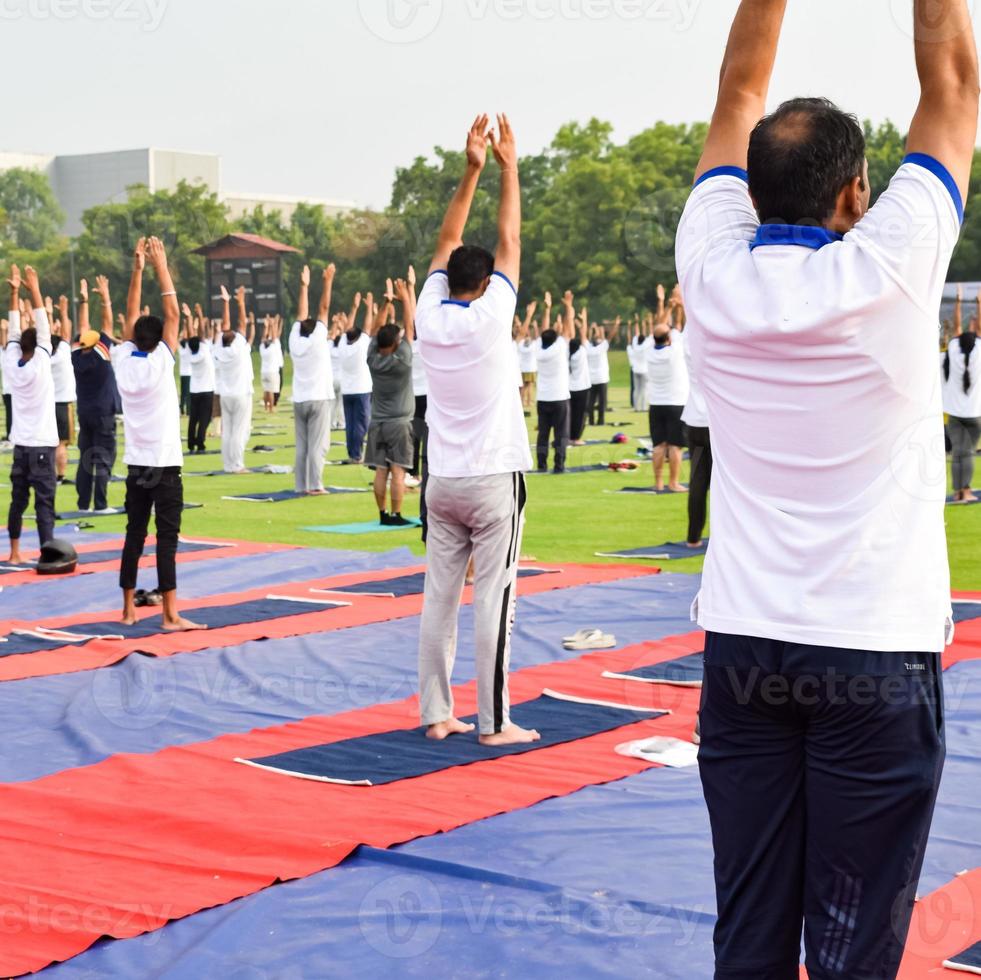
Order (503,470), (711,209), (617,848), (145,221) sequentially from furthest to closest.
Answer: (145,221)
(503,470)
(617,848)
(711,209)

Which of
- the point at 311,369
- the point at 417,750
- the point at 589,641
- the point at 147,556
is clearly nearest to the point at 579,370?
the point at 311,369

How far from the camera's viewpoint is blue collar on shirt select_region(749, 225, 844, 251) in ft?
8.43

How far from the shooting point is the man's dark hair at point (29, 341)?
13.0 metres

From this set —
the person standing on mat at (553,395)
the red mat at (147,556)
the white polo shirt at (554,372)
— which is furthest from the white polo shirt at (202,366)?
the red mat at (147,556)

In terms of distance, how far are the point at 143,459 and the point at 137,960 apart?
5.62 metres

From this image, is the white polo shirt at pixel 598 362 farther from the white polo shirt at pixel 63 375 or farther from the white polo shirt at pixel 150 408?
the white polo shirt at pixel 150 408

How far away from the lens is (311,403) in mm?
18469

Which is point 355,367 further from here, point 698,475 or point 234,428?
point 698,475

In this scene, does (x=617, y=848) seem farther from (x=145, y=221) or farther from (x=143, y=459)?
(x=145, y=221)

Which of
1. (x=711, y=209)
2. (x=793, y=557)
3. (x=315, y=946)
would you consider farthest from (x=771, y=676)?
(x=315, y=946)

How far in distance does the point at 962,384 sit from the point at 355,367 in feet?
30.1

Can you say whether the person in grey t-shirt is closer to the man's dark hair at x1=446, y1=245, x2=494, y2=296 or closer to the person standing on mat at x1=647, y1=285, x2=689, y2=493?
the person standing on mat at x1=647, y1=285, x2=689, y2=493

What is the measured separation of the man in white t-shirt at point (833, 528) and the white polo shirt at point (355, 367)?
1889cm

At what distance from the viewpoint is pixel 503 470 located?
6.52 meters
